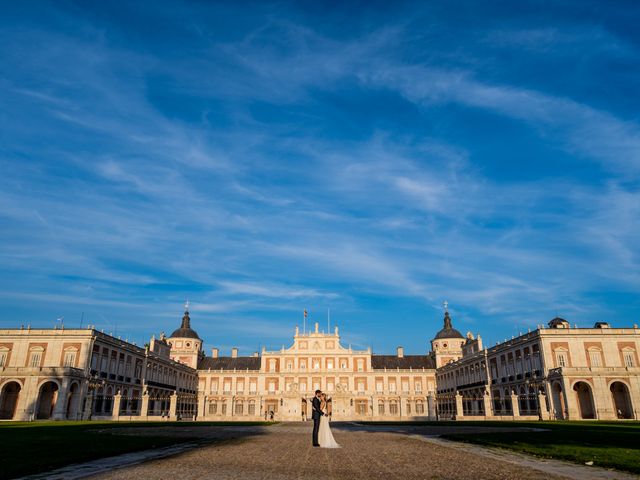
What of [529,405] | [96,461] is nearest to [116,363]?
[529,405]

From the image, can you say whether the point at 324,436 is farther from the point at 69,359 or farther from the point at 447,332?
the point at 447,332

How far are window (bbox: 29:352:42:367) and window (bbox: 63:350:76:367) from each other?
3254mm

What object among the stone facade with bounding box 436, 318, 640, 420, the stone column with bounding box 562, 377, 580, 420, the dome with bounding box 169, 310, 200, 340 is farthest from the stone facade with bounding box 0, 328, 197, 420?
the stone column with bounding box 562, 377, 580, 420

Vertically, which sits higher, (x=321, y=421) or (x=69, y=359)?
(x=69, y=359)

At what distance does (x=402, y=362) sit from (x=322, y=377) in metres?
17.0

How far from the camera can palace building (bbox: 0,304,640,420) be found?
49562 mm

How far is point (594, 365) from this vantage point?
174 ft

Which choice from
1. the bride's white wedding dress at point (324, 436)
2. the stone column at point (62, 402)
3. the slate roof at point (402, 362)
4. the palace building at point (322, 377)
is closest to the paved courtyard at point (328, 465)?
the bride's white wedding dress at point (324, 436)

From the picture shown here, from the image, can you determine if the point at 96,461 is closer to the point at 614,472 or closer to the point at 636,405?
the point at 614,472

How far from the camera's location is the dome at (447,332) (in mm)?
92481

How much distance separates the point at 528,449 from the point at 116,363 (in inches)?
2183

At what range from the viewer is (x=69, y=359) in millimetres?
52750

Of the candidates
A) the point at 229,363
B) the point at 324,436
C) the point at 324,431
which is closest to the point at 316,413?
the point at 324,431

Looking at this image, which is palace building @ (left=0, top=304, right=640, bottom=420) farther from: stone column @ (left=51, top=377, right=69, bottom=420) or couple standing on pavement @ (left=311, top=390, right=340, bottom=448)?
couple standing on pavement @ (left=311, top=390, right=340, bottom=448)
